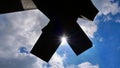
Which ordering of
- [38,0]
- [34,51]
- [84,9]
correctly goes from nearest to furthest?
[38,0] < [84,9] < [34,51]

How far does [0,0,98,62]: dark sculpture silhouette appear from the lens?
3.24m

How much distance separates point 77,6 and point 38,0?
0.74 m

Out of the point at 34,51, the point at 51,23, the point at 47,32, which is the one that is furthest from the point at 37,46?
the point at 51,23

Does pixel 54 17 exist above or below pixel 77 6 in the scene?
below

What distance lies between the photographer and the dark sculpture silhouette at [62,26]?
3.23 metres

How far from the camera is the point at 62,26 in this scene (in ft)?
11.6

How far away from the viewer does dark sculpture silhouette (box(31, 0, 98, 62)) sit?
3.23 m

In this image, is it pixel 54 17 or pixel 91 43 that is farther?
pixel 91 43

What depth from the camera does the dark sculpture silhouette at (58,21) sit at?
3.24m

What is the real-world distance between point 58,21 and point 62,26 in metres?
0.15

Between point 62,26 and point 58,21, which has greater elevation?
point 58,21

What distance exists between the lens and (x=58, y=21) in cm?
344

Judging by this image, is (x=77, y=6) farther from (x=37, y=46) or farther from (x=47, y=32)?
(x=37, y=46)

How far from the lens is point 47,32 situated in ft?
12.7
